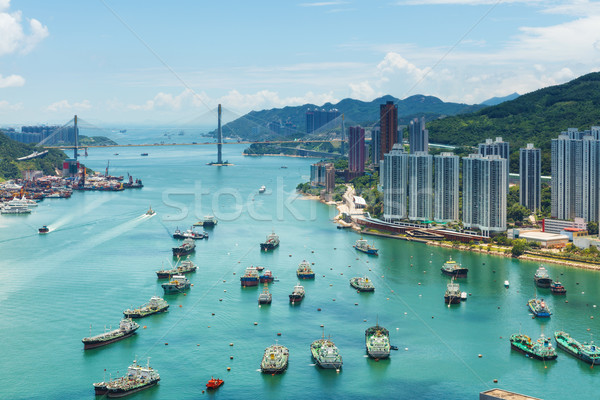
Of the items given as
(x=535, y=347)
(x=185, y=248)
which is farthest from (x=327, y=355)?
(x=185, y=248)

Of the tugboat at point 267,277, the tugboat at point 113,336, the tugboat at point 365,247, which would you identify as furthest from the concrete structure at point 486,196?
the tugboat at point 113,336

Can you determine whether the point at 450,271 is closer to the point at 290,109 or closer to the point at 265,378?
the point at 265,378

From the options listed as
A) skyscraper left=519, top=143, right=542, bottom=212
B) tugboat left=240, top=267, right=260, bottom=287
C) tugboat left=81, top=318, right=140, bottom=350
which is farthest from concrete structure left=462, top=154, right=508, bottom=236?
tugboat left=81, top=318, right=140, bottom=350

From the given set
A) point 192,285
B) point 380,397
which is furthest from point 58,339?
A: point 380,397

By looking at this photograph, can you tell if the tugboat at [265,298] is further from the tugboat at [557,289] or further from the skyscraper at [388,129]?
the skyscraper at [388,129]

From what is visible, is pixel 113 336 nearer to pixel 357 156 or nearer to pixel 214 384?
pixel 214 384

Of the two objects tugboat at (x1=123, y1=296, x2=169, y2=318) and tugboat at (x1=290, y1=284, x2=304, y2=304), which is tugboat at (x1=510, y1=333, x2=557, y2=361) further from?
tugboat at (x1=123, y1=296, x2=169, y2=318)

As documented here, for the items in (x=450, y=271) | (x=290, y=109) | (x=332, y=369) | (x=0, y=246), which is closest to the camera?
(x=332, y=369)
